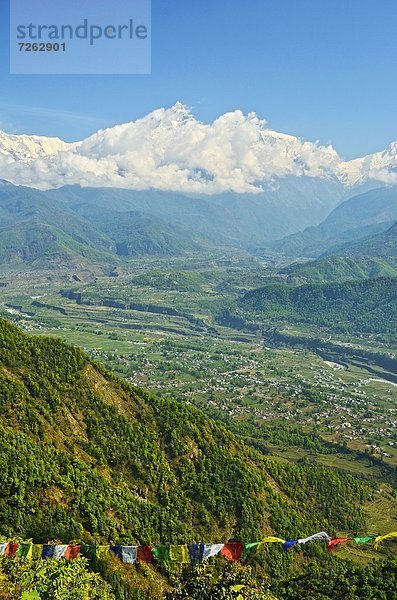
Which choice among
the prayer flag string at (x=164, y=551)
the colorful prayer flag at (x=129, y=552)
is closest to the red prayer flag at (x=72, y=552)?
the prayer flag string at (x=164, y=551)

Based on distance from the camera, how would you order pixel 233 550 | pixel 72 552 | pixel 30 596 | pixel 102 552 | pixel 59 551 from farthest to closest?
pixel 102 552, pixel 72 552, pixel 59 551, pixel 233 550, pixel 30 596

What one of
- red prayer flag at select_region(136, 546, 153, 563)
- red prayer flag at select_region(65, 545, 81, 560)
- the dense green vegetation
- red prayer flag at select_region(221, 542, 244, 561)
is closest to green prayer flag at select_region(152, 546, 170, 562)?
red prayer flag at select_region(136, 546, 153, 563)

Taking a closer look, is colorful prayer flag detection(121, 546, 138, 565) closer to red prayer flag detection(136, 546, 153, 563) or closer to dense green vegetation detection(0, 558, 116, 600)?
red prayer flag detection(136, 546, 153, 563)

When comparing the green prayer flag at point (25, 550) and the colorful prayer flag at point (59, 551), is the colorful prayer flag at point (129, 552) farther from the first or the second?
the green prayer flag at point (25, 550)

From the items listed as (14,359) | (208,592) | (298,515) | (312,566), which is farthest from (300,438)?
(208,592)

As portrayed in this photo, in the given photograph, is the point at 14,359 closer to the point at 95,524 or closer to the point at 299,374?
the point at 95,524

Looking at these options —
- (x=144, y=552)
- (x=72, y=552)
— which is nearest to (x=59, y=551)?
(x=72, y=552)

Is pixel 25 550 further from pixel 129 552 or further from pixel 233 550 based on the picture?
pixel 233 550
